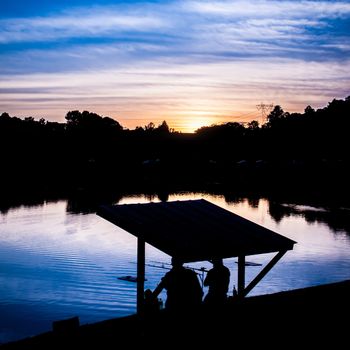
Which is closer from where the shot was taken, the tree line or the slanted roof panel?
the slanted roof panel

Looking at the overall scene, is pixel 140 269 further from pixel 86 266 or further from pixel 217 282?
pixel 86 266

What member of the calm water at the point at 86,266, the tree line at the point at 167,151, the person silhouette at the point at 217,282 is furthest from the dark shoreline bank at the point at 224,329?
the tree line at the point at 167,151

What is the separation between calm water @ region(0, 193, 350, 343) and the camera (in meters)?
23.7

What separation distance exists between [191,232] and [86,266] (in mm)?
23225

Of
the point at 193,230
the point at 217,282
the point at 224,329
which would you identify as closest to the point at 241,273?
the point at 217,282

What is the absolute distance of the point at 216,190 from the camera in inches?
3450

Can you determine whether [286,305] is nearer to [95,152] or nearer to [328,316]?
[328,316]

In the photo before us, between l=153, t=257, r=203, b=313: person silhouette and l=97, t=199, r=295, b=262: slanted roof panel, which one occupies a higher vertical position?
l=97, t=199, r=295, b=262: slanted roof panel

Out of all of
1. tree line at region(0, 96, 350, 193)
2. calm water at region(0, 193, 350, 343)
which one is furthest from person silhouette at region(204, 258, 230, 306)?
tree line at region(0, 96, 350, 193)

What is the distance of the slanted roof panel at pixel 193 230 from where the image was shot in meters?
9.53

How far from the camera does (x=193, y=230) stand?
10.2 m

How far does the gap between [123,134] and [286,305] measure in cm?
15161

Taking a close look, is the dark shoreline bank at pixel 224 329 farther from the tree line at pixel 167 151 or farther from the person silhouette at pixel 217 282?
the tree line at pixel 167 151

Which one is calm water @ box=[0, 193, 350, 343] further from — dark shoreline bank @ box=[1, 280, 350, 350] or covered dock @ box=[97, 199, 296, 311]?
dark shoreline bank @ box=[1, 280, 350, 350]
